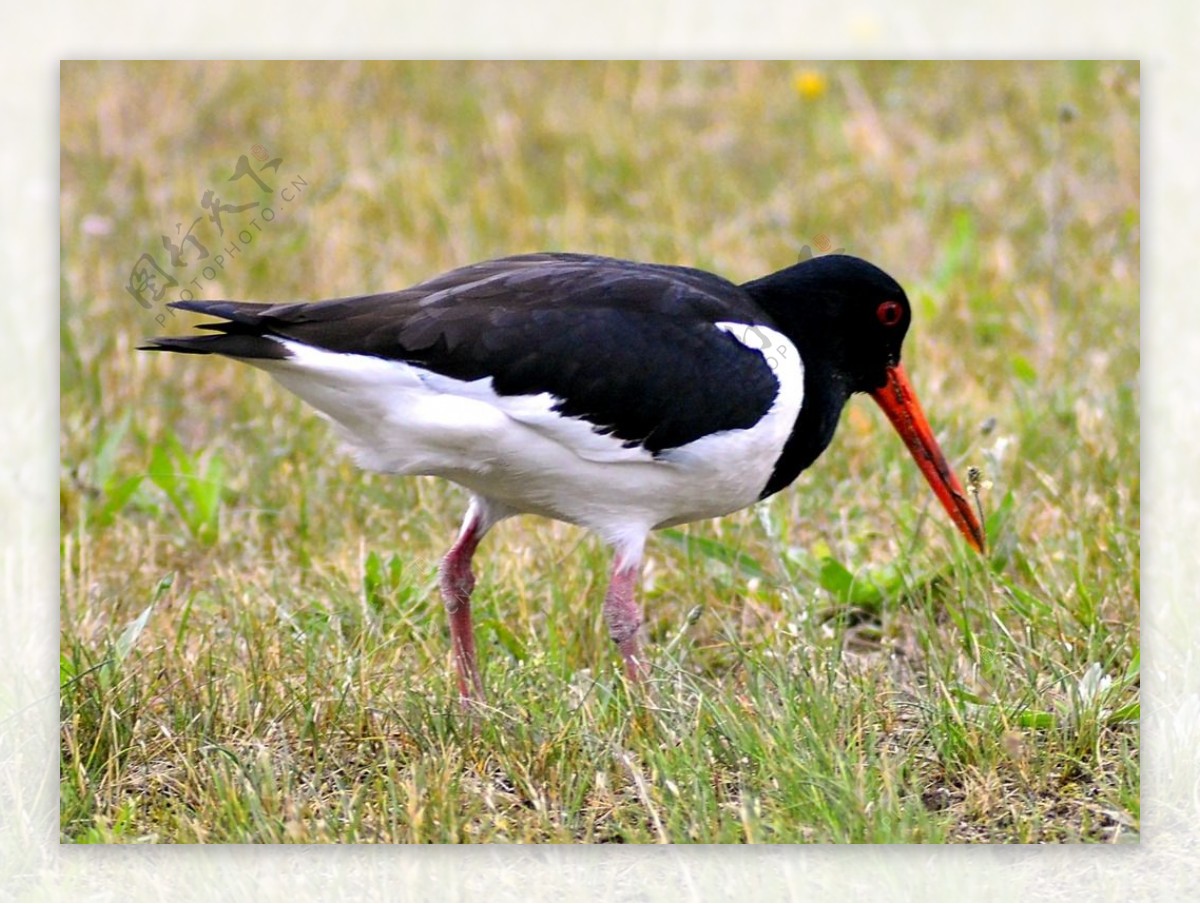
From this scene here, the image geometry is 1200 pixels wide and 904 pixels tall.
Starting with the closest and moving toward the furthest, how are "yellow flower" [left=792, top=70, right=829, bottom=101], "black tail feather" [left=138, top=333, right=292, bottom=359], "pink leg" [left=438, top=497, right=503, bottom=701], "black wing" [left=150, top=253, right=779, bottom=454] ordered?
"black tail feather" [left=138, top=333, right=292, bottom=359] → "black wing" [left=150, top=253, right=779, bottom=454] → "pink leg" [left=438, top=497, right=503, bottom=701] → "yellow flower" [left=792, top=70, right=829, bottom=101]

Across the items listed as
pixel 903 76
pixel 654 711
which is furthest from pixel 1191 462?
pixel 903 76

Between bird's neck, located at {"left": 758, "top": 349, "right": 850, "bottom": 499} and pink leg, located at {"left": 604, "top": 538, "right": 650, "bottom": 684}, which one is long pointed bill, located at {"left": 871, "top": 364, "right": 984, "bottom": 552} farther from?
pink leg, located at {"left": 604, "top": 538, "right": 650, "bottom": 684}

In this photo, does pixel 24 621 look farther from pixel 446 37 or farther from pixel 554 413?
pixel 446 37

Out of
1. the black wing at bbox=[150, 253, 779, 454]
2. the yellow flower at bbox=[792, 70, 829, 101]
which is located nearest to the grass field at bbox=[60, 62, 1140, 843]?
the yellow flower at bbox=[792, 70, 829, 101]

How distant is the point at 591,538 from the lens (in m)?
5.02

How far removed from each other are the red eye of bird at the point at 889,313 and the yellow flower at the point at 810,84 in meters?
2.40

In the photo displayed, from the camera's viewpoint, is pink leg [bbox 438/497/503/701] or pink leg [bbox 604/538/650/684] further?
pink leg [bbox 438/497/503/701]

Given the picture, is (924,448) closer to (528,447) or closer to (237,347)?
(528,447)

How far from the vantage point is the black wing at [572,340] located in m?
3.95

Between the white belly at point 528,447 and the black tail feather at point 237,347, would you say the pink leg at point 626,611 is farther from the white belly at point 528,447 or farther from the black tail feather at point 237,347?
the black tail feather at point 237,347

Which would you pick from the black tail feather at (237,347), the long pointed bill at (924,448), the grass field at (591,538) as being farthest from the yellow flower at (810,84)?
the black tail feather at (237,347)

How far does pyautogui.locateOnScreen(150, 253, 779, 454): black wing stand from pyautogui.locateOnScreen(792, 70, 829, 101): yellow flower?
282cm

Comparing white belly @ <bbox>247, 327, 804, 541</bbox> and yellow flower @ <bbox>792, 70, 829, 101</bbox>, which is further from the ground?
yellow flower @ <bbox>792, 70, 829, 101</bbox>

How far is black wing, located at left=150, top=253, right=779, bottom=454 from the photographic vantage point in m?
3.95
